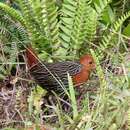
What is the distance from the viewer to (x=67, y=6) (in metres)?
3.31

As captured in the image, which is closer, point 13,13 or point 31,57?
point 31,57

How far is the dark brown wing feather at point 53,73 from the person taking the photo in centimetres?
299

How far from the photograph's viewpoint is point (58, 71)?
9.91 feet

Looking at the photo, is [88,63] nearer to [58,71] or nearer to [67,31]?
[58,71]

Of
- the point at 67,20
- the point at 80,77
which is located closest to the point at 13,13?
the point at 67,20

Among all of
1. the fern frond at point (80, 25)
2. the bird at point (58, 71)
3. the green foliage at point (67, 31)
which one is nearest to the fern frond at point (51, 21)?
the green foliage at point (67, 31)

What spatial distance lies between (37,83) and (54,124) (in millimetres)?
305

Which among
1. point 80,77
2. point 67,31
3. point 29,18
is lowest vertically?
point 80,77

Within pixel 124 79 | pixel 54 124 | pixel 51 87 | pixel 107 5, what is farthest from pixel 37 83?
pixel 107 5

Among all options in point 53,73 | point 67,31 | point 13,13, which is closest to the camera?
point 53,73

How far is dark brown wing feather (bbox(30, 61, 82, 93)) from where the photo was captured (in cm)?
299

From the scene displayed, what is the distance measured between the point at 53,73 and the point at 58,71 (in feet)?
0.10

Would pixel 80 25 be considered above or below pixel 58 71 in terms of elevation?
above

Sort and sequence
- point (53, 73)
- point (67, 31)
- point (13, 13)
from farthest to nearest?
point (67, 31) → point (13, 13) → point (53, 73)
